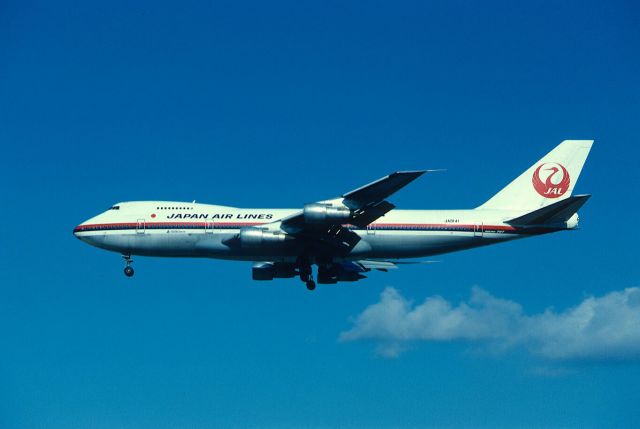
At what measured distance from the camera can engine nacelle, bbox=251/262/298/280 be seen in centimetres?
6575

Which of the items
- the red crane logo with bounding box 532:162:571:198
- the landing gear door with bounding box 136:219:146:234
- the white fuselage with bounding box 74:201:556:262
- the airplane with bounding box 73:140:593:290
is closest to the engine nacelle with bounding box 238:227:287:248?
the airplane with bounding box 73:140:593:290

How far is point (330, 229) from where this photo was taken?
59.7m

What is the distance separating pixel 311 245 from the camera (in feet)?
200

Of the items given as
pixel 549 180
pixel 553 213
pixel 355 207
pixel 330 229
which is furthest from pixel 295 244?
pixel 549 180

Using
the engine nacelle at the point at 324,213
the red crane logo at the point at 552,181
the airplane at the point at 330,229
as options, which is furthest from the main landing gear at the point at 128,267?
the red crane logo at the point at 552,181

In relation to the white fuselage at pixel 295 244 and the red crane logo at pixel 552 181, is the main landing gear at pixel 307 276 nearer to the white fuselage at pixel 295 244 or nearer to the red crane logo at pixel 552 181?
the white fuselage at pixel 295 244

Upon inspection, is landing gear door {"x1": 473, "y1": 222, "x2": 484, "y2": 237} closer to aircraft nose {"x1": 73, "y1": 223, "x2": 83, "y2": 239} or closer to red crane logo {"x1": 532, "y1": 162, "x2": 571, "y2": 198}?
red crane logo {"x1": 532, "y1": 162, "x2": 571, "y2": 198}

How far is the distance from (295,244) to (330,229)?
2.50 m

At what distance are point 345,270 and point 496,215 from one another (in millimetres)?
11282

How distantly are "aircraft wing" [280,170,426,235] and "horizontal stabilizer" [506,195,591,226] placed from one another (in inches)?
379

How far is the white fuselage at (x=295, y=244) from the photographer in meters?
61.4

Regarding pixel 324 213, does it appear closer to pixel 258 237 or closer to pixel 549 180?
pixel 258 237

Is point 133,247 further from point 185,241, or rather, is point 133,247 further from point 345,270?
point 345,270

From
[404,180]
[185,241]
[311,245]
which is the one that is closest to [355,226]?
[311,245]
